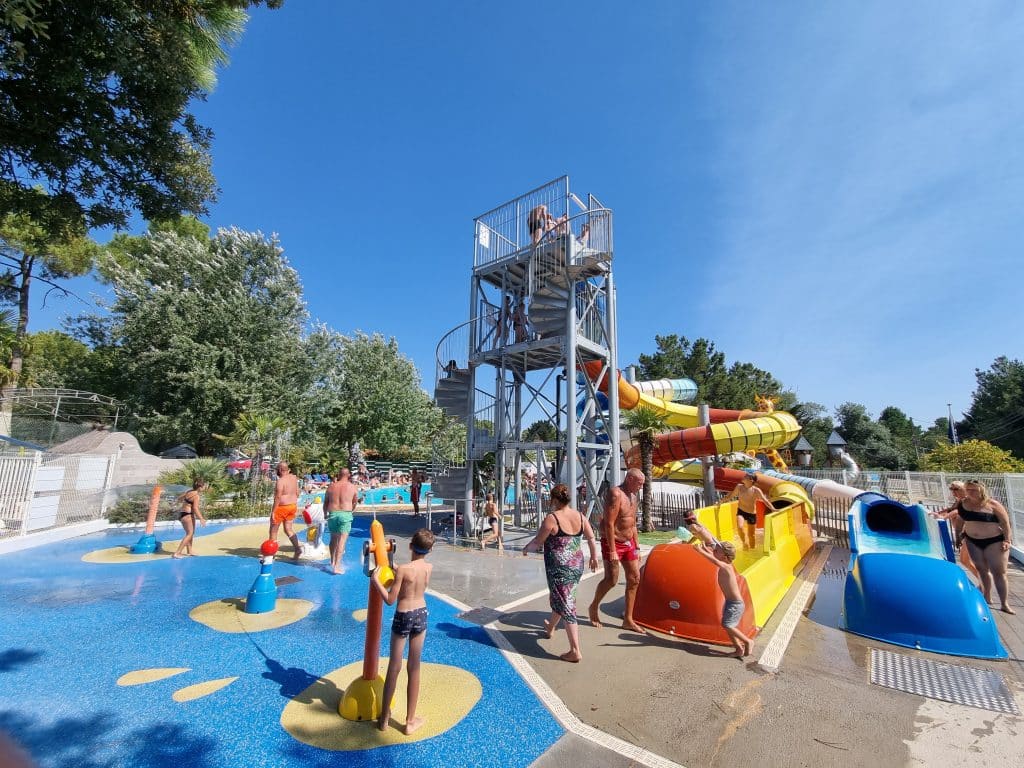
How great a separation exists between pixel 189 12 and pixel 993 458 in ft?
80.9

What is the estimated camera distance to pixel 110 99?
5539 millimetres

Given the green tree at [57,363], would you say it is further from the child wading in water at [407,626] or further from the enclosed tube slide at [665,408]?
the child wading in water at [407,626]

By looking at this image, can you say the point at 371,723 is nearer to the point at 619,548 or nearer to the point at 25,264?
the point at 619,548

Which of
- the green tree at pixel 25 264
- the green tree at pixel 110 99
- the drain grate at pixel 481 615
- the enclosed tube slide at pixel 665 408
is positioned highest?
the green tree at pixel 25 264

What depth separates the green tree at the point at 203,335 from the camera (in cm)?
2197

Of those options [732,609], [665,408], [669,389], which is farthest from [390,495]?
[732,609]

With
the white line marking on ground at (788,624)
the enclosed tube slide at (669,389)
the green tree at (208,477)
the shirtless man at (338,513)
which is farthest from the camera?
the enclosed tube slide at (669,389)

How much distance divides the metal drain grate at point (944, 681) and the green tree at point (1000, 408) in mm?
44208

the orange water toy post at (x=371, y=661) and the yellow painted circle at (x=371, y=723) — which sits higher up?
the orange water toy post at (x=371, y=661)

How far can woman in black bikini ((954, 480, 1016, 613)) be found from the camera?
6.06 meters

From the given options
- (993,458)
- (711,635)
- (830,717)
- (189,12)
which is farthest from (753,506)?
(993,458)

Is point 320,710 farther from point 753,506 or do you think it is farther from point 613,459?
point 613,459

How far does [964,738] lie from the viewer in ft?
11.3

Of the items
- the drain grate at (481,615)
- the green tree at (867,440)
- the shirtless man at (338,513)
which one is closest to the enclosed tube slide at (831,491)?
A: the drain grate at (481,615)
